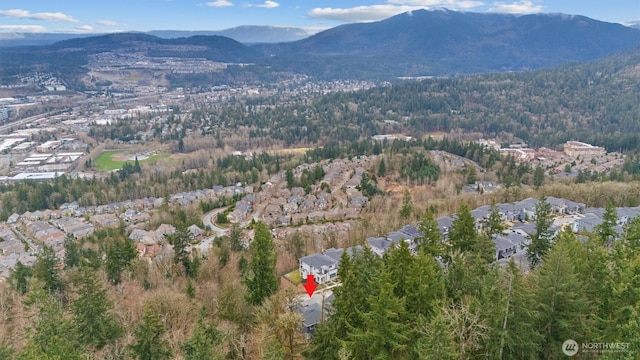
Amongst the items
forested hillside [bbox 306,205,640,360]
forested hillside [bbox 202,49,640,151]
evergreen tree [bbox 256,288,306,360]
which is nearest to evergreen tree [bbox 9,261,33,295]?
evergreen tree [bbox 256,288,306,360]

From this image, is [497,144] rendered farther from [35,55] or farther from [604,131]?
[35,55]

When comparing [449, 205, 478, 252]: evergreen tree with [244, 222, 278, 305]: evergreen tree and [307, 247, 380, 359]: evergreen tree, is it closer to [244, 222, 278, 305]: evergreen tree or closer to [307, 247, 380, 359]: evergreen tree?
[307, 247, 380, 359]: evergreen tree

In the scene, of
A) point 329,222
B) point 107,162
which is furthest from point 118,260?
point 107,162

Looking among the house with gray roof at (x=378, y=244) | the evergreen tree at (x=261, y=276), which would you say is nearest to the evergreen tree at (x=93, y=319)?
the evergreen tree at (x=261, y=276)

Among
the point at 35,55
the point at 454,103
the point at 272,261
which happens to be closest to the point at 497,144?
the point at 454,103

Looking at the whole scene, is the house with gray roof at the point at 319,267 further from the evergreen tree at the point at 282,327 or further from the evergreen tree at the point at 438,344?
the evergreen tree at the point at 438,344

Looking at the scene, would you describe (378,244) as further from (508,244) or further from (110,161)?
(110,161)
